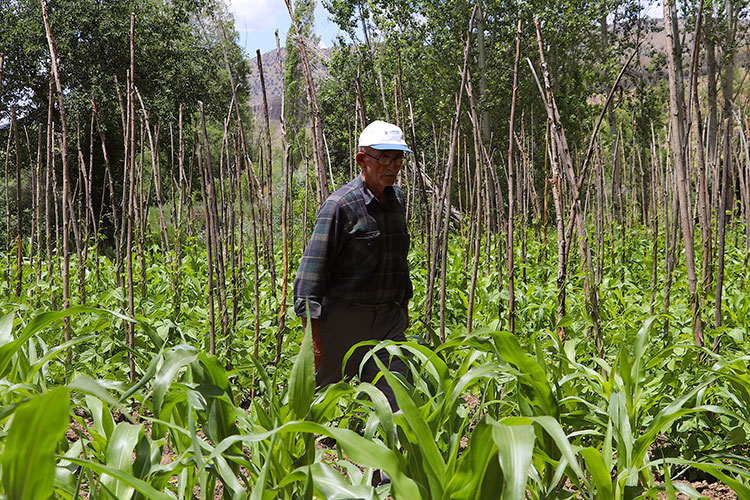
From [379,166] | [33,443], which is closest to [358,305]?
[379,166]

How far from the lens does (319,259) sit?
1.98 metres

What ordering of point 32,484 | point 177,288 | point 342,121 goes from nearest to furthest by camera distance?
point 32,484 → point 177,288 → point 342,121

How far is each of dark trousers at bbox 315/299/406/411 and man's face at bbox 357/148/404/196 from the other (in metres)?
0.45

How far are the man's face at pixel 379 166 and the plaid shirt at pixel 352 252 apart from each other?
1.5 inches

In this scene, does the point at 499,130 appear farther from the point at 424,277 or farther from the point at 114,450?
the point at 114,450

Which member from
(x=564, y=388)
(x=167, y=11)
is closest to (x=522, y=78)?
(x=167, y=11)

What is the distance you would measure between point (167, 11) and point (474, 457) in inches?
552

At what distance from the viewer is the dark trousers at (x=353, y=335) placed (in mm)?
2064

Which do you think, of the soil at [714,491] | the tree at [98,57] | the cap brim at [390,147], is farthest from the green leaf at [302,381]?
the tree at [98,57]

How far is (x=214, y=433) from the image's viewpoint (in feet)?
4.28

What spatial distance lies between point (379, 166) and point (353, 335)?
62cm

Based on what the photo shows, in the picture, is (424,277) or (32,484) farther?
(424,277)

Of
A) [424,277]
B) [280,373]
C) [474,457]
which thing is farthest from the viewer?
[424,277]

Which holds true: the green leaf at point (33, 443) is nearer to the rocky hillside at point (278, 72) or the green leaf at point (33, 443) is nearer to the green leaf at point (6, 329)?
the green leaf at point (6, 329)
